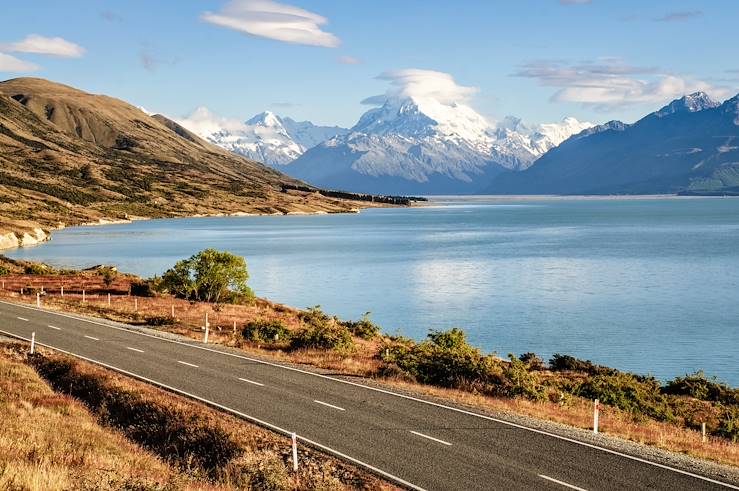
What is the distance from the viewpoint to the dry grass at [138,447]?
1703 centimetres

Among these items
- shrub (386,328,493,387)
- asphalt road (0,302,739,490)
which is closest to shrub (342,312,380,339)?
shrub (386,328,493,387)

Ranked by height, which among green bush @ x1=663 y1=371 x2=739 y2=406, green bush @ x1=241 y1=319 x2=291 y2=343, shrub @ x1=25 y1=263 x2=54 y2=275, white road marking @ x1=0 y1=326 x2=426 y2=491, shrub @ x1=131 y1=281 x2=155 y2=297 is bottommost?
green bush @ x1=663 y1=371 x2=739 y2=406

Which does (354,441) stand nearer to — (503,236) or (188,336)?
(188,336)

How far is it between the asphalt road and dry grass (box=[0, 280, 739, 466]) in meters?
2.45

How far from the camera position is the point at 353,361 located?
3756cm

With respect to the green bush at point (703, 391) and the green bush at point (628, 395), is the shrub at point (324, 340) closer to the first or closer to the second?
the green bush at point (628, 395)

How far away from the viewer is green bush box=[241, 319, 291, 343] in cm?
4718

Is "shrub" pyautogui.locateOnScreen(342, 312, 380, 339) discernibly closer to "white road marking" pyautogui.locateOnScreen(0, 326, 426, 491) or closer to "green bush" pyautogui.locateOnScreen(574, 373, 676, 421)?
"green bush" pyautogui.locateOnScreen(574, 373, 676, 421)

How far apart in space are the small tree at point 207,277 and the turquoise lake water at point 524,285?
47.9 ft

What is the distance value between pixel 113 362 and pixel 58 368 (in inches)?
119

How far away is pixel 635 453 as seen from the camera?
2194cm

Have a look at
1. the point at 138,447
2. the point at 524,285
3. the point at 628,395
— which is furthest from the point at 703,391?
the point at 524,285

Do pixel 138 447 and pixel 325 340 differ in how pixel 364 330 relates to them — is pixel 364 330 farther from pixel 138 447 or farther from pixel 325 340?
pixel 138 447

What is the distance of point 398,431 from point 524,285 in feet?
270
